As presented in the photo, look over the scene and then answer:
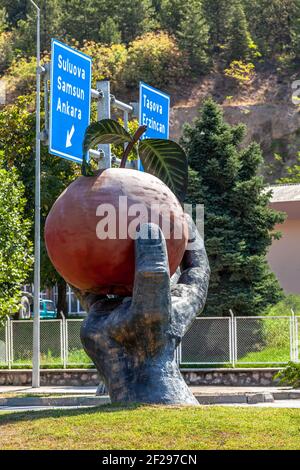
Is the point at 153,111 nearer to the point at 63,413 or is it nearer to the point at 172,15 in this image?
the point at 63,413

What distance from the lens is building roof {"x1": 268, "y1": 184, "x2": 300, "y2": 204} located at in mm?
39844

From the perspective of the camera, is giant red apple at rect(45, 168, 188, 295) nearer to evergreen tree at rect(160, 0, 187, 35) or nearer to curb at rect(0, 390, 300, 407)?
curb at rect(0, 390, 300, 407)

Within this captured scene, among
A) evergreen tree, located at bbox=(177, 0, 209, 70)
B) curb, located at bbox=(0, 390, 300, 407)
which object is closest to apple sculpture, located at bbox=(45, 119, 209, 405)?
curb, located at bbox=(0, 390, 300, 407)

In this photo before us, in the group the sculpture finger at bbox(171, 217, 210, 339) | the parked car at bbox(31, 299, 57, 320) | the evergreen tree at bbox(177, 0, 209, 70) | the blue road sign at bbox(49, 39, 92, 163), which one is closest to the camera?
the sculpture finger at bbox(171, 217, 210, 339)

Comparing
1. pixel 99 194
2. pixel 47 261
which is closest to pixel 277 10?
pixel 47 261

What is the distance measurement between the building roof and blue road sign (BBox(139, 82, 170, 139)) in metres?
16.2

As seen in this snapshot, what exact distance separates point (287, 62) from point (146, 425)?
195 feet

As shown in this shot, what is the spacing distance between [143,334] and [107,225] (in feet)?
4.05

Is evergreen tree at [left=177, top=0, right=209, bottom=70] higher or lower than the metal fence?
higher

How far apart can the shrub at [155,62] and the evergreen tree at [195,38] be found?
58cm

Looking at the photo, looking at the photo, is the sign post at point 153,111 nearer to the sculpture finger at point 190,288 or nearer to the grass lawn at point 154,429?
the sculpture finger at point 190,288

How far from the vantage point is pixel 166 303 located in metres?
11.1

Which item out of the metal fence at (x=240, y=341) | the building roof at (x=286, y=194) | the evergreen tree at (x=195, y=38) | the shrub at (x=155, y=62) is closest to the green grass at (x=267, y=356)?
the metal fence at (x=240, y=341)
